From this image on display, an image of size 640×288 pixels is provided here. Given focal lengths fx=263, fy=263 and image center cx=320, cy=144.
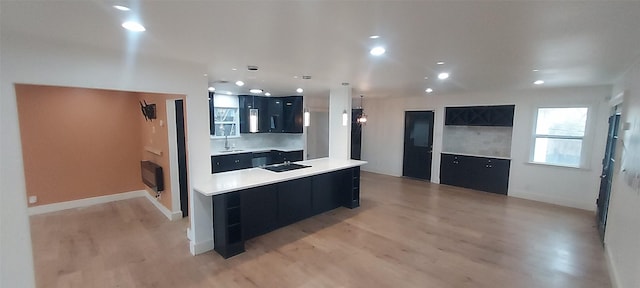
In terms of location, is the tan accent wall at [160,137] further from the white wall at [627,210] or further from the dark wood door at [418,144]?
the dark wood door at [418,144]

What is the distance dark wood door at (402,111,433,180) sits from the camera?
7.19 meters

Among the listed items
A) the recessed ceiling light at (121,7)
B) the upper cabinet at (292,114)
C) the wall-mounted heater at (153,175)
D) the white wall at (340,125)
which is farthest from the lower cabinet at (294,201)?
the upper cabinet at (292,114)

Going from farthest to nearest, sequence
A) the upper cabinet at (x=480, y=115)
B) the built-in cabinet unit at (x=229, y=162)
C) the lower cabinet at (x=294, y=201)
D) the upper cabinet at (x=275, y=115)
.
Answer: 1. the upper cabinet at (x=275, y=115)
2. the built-in cabinet unit at (x=229, y=162)
3. the upper cabinet at (x=480, y=115)
4. the lower cabinet at (x=294, y=201)

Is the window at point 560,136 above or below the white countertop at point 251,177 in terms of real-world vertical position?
above

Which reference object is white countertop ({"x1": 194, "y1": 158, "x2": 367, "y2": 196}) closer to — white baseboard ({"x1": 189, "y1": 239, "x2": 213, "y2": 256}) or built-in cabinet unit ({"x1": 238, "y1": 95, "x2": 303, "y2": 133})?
white baseboard ({"x1": 189, "y1": 239, "x2": 213, "y2": 256})

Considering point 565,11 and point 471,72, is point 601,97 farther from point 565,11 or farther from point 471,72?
point 565,11

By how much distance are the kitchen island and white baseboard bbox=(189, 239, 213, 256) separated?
0.08 m

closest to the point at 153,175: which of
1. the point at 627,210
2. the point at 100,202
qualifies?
the point at 100,202

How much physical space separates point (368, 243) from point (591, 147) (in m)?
4.81

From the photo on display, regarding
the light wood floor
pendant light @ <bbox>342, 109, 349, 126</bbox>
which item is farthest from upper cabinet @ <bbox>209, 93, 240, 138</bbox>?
pendant light @ <bbox>342, 109, 349, 126</bbox>

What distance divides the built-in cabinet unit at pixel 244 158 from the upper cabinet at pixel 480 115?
409cm

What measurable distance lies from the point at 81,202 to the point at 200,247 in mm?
A: 3300

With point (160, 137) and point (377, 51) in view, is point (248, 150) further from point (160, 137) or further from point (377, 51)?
point (377, 51)

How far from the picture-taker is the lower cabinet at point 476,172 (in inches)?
236
